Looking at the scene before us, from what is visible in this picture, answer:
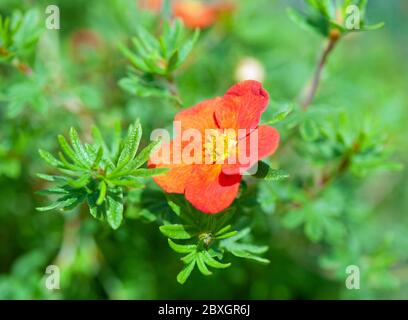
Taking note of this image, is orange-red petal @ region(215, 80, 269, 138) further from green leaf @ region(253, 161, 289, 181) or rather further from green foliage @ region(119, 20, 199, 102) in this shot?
green foliage @ region(119, 20, 199, 102)

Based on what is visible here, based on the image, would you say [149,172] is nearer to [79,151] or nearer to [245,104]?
[79,151]

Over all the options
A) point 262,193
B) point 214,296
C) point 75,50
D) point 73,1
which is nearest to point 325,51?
point 262,193

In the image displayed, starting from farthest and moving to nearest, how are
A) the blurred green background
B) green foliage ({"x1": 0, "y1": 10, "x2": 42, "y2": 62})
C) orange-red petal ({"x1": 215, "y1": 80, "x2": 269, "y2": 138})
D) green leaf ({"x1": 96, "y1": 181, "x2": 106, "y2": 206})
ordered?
1. the blurred green background
2. green foliage ({"x1": 0, "y1": 10, "x2": 42, "y2": 62})
3. orange-red petal ({"x1": 215, "y1": 80, "x2": 269, "y2": 138})
4. green leaf ({"x1": 96, "y1": 181, "x2": 106, "y2": 206})

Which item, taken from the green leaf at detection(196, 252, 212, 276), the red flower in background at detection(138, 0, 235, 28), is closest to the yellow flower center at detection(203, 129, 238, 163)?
the green leaf at detection(196, 252, 212, 276)

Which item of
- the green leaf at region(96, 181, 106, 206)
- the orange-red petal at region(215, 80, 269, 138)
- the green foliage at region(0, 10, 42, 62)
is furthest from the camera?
the green foliage at region(0, 10, 42, 62)

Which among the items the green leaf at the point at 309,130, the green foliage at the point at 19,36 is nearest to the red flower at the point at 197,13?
the green foliage at the point at 19,36

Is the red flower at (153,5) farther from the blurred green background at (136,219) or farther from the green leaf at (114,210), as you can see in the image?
the green leaf at (114,210)

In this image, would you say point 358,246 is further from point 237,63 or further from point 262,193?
point 237,63
